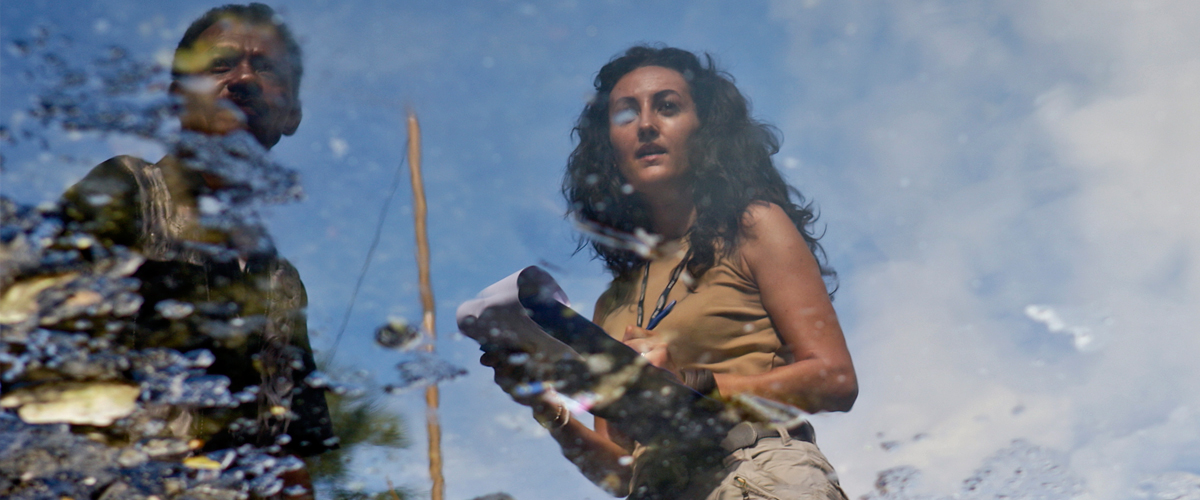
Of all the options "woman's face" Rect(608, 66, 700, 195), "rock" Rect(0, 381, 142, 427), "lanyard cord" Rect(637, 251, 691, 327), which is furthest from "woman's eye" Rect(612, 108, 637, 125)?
"rock" Rect(0, 381, 142, 427)

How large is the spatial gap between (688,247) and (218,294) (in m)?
0.89

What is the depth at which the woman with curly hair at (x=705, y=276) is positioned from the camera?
1.15 metres

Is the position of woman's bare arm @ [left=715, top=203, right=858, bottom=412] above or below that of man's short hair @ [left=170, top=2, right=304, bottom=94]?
below

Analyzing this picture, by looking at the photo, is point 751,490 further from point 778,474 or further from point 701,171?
point 701,171

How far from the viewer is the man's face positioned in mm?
1334

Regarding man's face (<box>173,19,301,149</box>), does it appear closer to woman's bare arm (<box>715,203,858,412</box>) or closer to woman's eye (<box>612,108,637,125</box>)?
woman's eye (<box>612,108,637,125</box>)

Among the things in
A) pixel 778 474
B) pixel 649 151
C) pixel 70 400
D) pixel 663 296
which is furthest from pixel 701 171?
pixel 70 400

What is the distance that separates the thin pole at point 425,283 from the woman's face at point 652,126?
795mm

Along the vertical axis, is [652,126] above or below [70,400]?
above

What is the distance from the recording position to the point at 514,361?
3.72 feet

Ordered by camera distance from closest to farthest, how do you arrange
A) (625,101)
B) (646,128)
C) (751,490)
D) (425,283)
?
(751,490)
(646,128)
(625,101)
(425,283)

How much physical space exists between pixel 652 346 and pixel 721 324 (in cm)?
17

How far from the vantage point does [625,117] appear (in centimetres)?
161

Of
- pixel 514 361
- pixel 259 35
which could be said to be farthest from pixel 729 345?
pixel 259 35
